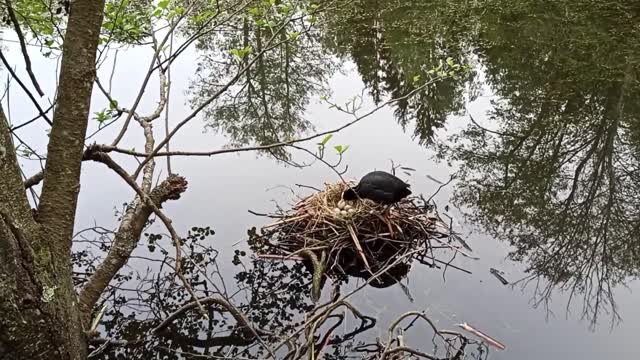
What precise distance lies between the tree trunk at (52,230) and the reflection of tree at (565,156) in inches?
66.1

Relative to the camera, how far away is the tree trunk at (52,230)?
1166 millimetres

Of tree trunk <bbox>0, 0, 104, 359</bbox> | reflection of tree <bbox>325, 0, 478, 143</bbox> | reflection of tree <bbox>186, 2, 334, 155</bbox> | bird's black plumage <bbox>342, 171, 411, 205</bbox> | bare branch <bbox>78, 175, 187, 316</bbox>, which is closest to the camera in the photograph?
tree trunk <bbox>0, 0, 104, 359</bbox>

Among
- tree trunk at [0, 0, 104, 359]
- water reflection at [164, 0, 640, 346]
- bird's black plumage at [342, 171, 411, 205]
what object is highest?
water reflection at [164, 0, 640, 346]

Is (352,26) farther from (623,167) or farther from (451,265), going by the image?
(451,265)

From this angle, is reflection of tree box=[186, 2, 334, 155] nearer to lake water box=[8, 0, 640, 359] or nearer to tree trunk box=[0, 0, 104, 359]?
lake water box=[8, 0, 640, 359]

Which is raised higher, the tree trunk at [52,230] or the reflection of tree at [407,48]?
the reflection of tree at [407,48]

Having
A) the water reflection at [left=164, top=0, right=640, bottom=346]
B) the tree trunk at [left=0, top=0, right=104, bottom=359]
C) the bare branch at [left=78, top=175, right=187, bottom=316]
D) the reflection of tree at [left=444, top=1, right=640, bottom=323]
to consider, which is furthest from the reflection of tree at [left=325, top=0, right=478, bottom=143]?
the tree trunk at [left=0, top=0, right=104, bottom=359]

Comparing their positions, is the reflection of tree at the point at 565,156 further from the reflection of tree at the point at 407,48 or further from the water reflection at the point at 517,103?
the reflection of tree at the point at 407,48

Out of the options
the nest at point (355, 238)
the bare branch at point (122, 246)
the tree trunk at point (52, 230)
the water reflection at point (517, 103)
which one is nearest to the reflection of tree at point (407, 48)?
the water reflection at point (517, 103)

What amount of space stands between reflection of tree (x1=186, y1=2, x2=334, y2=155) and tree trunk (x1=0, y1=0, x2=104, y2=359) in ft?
6.93

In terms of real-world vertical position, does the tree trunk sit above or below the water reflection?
below

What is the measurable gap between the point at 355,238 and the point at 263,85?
98.5 inches

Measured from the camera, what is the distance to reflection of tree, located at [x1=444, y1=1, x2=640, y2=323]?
7.97 ft

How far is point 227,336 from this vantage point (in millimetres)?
1986
